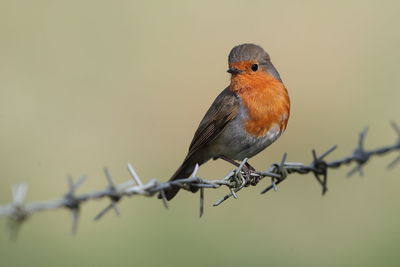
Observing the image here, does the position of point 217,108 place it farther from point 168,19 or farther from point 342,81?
point 168,19

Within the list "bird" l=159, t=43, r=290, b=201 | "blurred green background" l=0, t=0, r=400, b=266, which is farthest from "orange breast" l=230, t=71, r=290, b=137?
"blurred green background" l=0, t=0, r=400, b=266

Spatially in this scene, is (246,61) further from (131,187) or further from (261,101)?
(131,187)

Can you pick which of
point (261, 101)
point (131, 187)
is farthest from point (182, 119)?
point (131, 187)

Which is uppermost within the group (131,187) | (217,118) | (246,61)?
(246,61)

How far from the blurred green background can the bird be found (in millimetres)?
1626

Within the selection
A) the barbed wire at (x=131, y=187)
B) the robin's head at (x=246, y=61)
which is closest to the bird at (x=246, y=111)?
the robin's head at (x=246, y=61)

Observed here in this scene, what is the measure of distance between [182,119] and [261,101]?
4748 mm

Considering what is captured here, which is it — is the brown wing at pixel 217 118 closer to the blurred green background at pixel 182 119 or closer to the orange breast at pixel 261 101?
the orange breast at pixel 261 101

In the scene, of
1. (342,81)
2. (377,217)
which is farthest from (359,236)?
(342,81)

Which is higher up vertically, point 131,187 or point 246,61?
point 246,61

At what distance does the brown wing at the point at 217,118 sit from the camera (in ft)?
17.5

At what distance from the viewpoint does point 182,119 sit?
9.89 metres

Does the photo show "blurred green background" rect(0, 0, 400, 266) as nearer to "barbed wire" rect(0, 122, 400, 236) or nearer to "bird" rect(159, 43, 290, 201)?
"bird" rect(159, 43, 290, 201)

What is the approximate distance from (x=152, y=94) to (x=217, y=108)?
524 cm
